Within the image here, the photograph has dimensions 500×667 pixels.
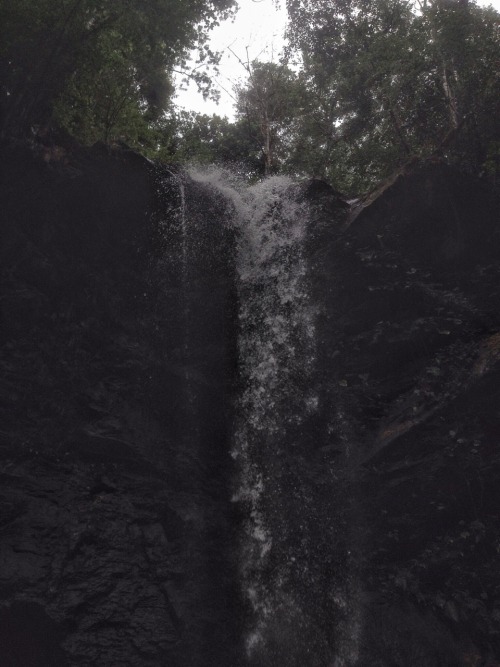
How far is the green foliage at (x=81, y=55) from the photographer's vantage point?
1024 centimetres

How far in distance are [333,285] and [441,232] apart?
2739mm

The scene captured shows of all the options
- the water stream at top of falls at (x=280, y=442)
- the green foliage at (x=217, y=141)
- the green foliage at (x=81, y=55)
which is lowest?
the water stream at top of falls at (x=280, y=442)

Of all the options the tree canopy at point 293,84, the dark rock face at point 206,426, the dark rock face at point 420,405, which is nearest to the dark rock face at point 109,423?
the dark rock face at point 206,426

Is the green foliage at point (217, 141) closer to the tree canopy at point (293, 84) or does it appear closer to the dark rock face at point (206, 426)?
the tree canopy at point (293, 84)

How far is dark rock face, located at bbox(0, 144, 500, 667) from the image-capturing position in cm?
935

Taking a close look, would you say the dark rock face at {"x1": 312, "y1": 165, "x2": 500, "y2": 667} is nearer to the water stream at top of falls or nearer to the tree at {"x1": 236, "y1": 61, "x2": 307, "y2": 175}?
the water stream at top of falls

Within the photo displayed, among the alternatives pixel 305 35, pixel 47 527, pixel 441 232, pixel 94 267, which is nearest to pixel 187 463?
pixel 47 527

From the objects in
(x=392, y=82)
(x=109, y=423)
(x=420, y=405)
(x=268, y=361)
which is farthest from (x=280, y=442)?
(x=392, y=82)

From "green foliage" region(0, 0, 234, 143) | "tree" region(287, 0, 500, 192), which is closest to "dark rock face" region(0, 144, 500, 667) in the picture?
"green foliage" region(0, 0, 234, 143)

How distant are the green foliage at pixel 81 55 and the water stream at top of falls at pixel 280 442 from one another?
3.01 m

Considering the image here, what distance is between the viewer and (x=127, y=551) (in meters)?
9.98

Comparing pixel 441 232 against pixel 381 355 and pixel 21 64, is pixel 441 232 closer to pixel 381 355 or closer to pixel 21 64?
pixel 381 355

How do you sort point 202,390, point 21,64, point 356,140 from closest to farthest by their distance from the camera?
point 21,64 → point 202,390 → point 356,140

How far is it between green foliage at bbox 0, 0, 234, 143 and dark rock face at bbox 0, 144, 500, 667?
964mm
